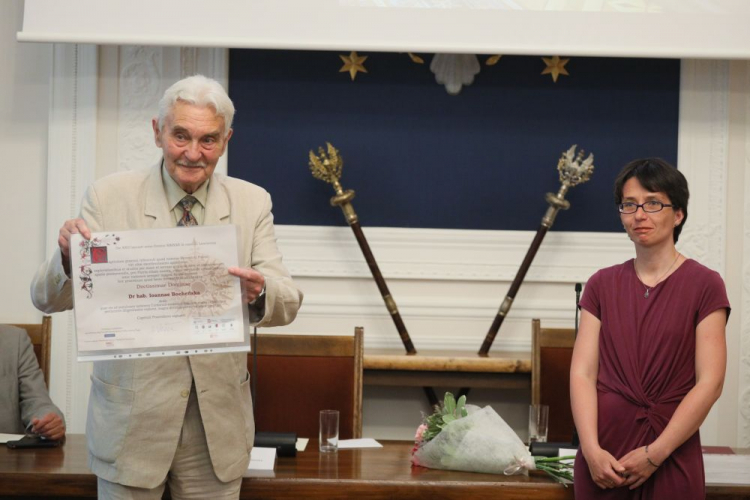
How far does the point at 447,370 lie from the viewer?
3.97 m

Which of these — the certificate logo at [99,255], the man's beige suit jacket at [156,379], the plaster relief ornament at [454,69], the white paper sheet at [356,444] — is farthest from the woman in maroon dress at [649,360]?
the plaster relief ornament at [454,69]

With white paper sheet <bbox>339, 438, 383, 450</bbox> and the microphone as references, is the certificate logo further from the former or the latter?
white paper sheet <bbox>339, 438, 383, 450</bbox>

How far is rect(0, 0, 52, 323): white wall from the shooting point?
14.4ft

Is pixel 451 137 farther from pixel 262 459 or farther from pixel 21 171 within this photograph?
pixel 262 459

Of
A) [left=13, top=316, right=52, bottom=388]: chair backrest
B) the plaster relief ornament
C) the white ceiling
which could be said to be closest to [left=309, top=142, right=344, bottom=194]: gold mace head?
the white ceiling

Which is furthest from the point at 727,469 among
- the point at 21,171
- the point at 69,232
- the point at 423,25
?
the point at 21,171

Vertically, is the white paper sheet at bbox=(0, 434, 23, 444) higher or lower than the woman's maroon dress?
lower

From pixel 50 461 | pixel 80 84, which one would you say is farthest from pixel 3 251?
pixel 50 461

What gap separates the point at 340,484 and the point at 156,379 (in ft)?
2.12

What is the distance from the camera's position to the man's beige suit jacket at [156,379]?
6.72 feet

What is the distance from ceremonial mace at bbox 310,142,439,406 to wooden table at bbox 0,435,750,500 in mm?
1580

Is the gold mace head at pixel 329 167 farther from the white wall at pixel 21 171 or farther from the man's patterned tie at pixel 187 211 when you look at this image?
the man's patterned tie at pixel 187 211

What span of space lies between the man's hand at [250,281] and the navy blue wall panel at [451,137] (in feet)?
7.65

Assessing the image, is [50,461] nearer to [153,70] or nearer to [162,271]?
[162,271]
